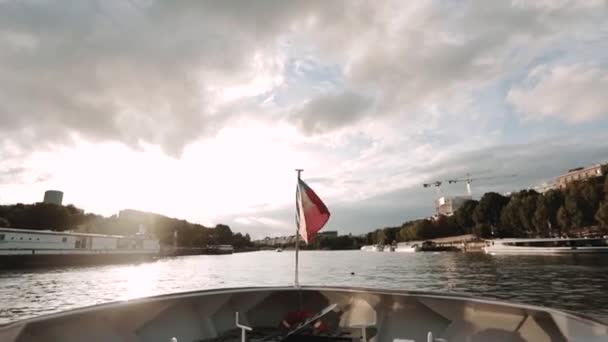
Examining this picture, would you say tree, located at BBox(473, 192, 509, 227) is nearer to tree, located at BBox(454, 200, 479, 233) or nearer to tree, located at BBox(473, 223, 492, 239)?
tree, located at BBox(473, 223, 492, 239)

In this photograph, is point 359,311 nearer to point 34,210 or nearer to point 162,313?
point 162,313

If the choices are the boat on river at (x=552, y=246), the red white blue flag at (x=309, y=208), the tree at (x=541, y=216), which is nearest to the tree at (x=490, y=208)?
the tree at (x=541, y=216)

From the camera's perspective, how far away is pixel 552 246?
11356 centimetres

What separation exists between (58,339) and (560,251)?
127m

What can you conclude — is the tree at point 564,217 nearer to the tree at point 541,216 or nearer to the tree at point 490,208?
the tree at point 541,216

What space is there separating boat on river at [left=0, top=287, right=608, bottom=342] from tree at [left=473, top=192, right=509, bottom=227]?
17043cm

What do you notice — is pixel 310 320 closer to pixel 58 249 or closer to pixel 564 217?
pixel 58 249

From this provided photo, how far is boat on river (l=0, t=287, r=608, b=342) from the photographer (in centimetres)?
657

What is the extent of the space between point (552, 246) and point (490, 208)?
148ft

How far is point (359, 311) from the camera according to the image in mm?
9336

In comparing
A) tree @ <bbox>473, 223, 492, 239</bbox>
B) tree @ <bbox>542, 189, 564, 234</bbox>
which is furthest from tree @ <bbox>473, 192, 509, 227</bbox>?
tree @ <bbox>542, 189, 564, 234</bbox>

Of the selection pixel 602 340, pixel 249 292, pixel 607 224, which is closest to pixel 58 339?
pixel 249 292

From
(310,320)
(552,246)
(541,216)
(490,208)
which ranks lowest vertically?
(552,246)

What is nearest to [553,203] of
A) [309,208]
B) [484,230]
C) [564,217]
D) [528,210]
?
[564,217]
